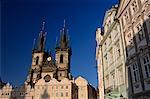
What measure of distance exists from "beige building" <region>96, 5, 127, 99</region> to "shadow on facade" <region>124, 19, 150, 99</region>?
1402mm

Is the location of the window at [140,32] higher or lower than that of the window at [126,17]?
lower

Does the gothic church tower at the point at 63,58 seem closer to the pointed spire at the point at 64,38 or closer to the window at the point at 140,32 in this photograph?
the pointed spire at the point at 64,38

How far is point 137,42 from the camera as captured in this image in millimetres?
17906

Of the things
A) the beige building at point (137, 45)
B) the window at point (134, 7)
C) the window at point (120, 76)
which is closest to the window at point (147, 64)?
the beige building at point (137, 45)

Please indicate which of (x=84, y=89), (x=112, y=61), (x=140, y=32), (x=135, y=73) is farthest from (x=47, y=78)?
(x=140, y=32)

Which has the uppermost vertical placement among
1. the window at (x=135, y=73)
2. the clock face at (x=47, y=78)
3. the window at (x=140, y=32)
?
the clock face at (x=47, y=78)

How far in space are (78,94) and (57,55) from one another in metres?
22.7

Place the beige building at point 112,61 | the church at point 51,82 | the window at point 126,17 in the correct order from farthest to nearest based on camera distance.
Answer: the church at point 51,82 → the beige building at point 112,61 → the window at point 126,17

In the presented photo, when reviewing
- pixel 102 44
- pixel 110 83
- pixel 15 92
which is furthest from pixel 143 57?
pixel 15 92

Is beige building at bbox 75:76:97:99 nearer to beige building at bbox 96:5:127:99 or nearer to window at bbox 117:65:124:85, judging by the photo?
beige building at bbox 96:5:127:99

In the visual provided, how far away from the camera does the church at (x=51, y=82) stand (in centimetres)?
6762

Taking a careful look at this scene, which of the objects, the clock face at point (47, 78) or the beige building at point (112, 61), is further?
the clock face at point (47, 78)

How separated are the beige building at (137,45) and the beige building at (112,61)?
1278 millimetres

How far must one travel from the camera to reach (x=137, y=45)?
A: 58.5 feet
